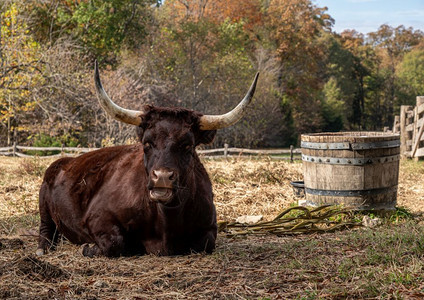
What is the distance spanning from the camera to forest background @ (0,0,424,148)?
19.0 metres

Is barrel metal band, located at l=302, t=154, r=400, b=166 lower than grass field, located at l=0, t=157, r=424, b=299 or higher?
higher

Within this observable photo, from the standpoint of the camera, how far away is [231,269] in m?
4.16

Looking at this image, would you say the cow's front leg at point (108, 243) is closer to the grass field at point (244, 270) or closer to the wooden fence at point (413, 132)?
the grass field at point (244, 270)

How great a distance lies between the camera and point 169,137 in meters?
4.28

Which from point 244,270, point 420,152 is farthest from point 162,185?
point 420,152

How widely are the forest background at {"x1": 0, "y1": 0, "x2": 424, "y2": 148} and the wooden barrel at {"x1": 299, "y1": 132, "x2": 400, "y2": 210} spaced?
1164 cm

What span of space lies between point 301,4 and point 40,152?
26255mm

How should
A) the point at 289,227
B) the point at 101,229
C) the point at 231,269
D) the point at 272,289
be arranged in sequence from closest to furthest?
1. the point at 272,289
2. the point at 231,269
3. the point at 101,229
4. the point at 289,227

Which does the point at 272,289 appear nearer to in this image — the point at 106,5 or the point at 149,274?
the point at 149,274

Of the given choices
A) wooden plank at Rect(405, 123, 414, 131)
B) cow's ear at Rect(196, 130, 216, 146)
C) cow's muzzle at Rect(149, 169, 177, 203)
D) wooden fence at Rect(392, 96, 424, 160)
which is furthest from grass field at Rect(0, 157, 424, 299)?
wooden plank at Rect(405, 123, 414, 131)

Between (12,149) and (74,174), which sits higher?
(74,174)

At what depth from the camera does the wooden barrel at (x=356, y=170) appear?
22.1 ft

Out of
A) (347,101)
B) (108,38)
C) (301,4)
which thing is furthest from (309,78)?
(108,38)

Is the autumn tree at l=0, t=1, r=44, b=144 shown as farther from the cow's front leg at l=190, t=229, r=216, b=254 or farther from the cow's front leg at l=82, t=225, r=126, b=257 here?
the cow's front leg at l=190, t=229, r=216, b=254
